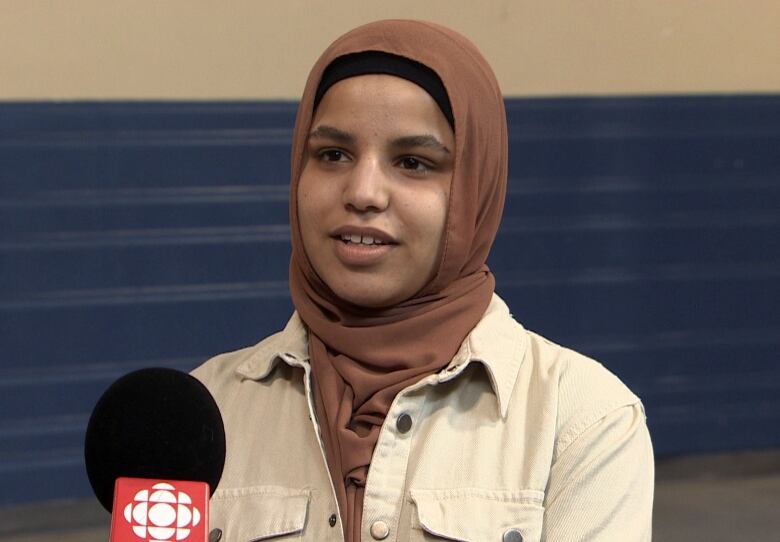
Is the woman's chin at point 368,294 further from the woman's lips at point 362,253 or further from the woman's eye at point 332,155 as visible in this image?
the woman's eye at point 332,155

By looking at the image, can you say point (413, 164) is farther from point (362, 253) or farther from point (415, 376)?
point (415, 376)

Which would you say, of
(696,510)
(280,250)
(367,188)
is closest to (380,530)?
(367,188)

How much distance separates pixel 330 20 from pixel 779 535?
2250mm

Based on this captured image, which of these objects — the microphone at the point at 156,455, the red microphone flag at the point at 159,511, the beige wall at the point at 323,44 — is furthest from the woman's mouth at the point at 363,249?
the beige wall at the point at 323,44

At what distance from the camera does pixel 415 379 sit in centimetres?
186

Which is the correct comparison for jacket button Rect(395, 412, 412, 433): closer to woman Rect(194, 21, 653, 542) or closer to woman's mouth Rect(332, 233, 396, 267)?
woman Rect(194, 21, 653, 542)

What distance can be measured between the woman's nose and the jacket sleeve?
1.21ft

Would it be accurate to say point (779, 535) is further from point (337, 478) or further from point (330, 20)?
point (337, 478)

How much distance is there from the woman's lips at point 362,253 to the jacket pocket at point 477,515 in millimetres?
286

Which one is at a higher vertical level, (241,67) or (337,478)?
(241,67)

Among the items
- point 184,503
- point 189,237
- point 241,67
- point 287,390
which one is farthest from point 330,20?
point 184,503

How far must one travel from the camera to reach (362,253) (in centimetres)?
181

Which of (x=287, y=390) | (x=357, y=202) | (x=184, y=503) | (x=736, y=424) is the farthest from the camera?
(x=736, y=424)

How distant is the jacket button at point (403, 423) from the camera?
1.83 meters
